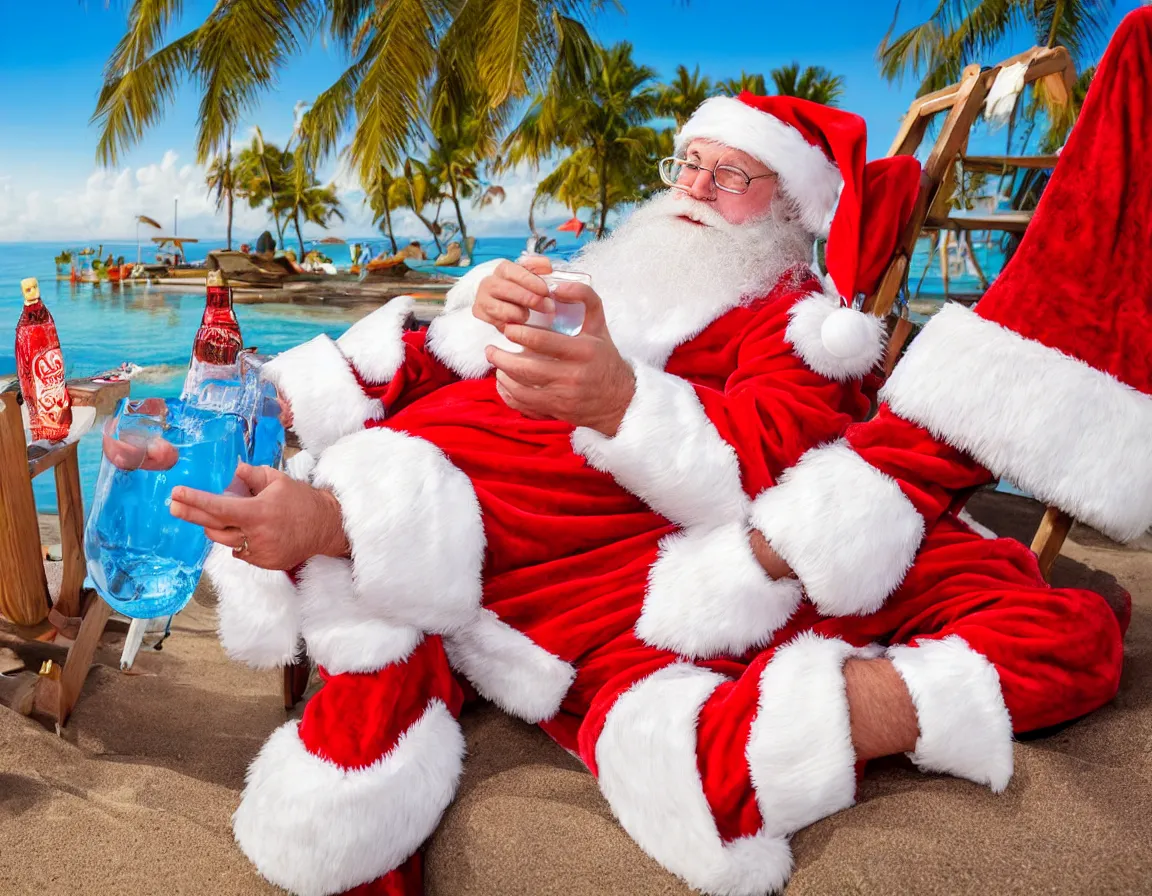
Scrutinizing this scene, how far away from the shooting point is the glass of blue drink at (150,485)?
42.0 inches

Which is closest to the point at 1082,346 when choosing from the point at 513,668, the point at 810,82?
the point at 513,668

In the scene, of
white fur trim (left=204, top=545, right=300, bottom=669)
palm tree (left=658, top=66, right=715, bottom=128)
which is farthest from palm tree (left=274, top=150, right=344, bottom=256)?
white fur trim (left=204, top=545, right=300, bottom=669)

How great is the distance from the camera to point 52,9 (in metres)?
4.14

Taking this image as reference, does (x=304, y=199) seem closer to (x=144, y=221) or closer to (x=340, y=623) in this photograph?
(x=144, y=221)

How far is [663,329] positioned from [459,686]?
668 millimetres

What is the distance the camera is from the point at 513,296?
975 mm

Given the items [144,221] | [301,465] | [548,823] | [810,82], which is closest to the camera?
[548,823]

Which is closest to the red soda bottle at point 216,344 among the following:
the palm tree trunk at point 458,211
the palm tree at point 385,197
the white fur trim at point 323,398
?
the white fur trim at point 323,398

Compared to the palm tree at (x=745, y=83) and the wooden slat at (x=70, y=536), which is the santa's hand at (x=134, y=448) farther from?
the palm tree at (x=745, y=83)

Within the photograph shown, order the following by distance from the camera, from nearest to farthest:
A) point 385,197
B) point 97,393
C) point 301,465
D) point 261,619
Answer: point 261,619 < point 301,465 < point 97,393 < point 385,197

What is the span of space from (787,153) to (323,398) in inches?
36.4

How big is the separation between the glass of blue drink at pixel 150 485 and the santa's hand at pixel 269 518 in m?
0.11

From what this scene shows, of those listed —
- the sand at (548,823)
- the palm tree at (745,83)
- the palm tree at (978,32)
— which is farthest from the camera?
the palm tree at (978,32)

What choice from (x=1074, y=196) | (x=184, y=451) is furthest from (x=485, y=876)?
(x=1074, y=196)
